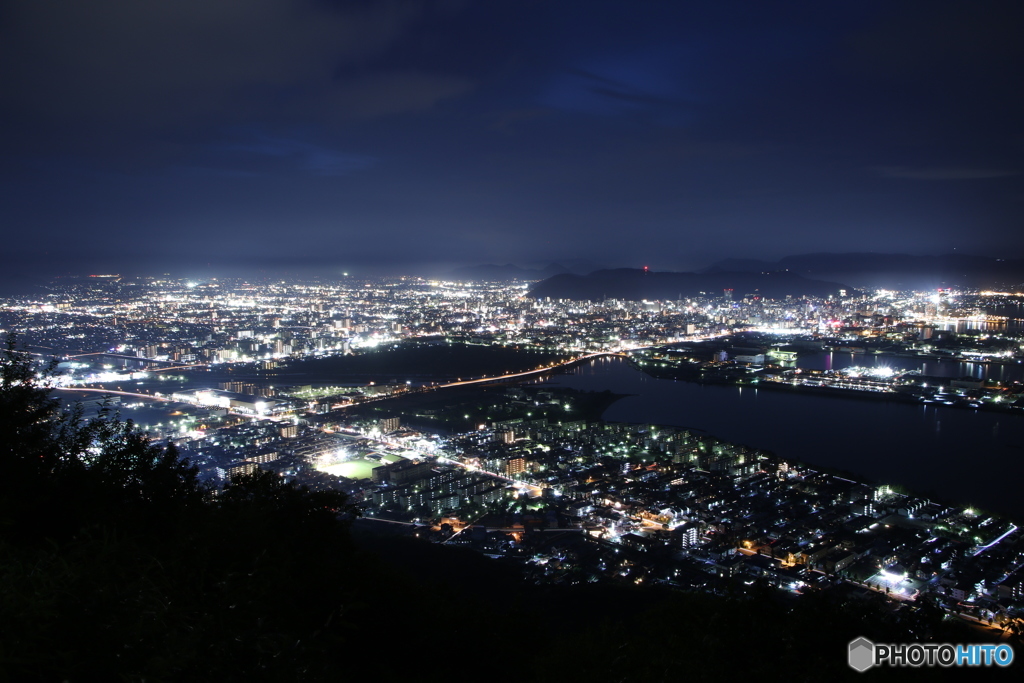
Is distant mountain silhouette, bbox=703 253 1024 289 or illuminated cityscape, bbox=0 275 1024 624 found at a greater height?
distant mountain silhouette, bbox=703 253 1024 289

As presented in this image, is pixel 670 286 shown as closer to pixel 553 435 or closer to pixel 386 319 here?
pixel 386 319

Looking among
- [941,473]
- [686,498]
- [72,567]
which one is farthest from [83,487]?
[941,473]

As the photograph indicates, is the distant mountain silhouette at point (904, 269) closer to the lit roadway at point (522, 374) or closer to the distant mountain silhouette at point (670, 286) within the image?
the distant mountain silhouette at point (670, 286)

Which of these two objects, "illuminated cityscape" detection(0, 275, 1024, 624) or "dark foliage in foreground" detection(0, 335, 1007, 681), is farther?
"illuminated cityscape" detection(0, 275, 1024, 624)

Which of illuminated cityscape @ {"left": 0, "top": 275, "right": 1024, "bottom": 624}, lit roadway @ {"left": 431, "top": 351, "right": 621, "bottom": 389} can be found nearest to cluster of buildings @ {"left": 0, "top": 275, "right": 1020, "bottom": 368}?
illuminated cityscape @ {"left": 0, "top": 275, "right": 1024, "bottom": 624}

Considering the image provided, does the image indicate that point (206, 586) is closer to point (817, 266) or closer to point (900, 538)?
point (900, 538)

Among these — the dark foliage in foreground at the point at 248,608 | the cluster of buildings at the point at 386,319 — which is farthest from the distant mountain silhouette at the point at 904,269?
the dark foliage in foreground at the point at 248,608

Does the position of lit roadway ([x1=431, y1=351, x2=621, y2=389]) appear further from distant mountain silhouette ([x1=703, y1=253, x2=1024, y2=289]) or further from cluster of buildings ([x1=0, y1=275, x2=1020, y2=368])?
distant mountain silhouette ([x1=703, y1=253, x2=1024, y2=289])
